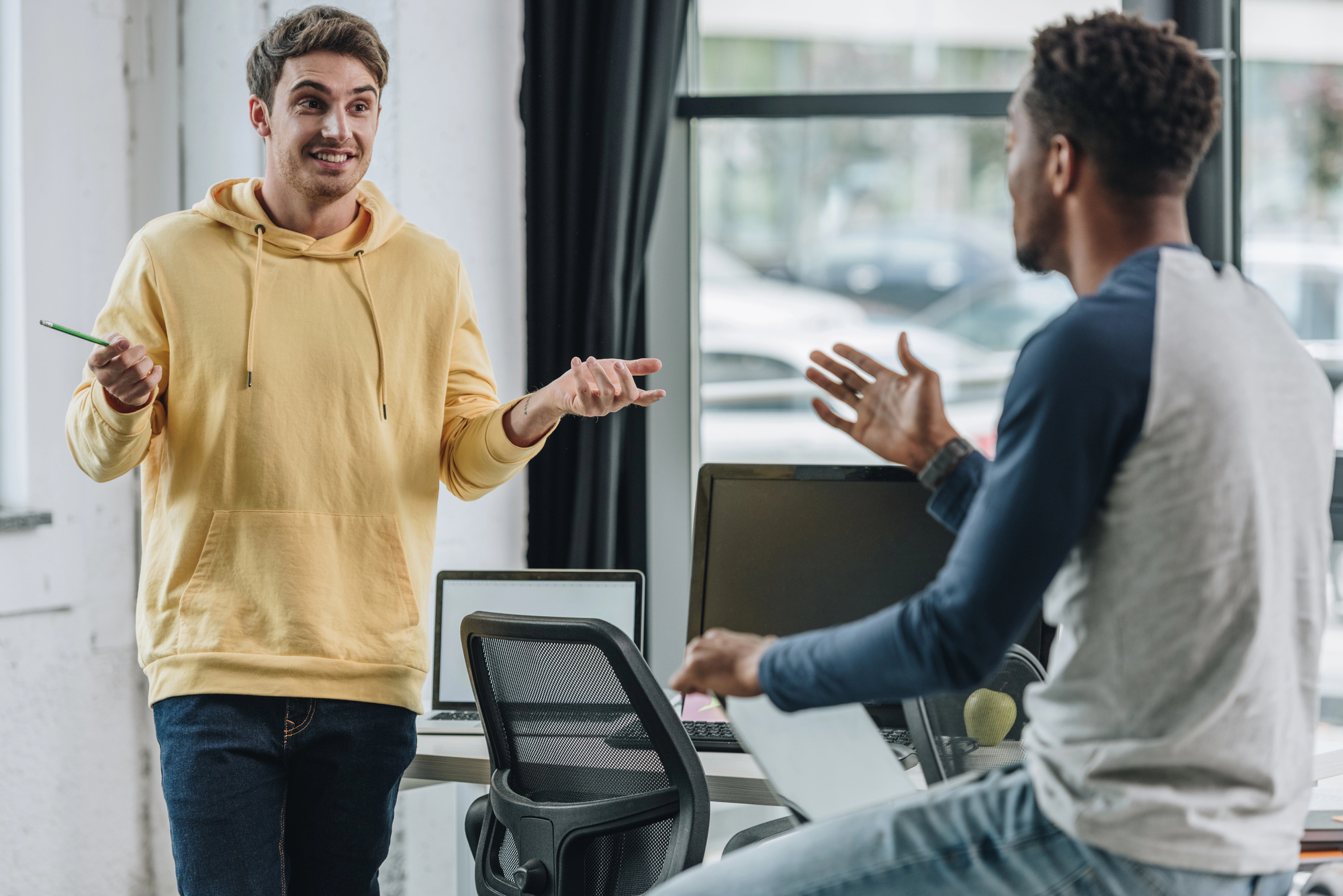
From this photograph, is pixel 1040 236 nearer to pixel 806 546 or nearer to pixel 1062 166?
pixel 1062 166

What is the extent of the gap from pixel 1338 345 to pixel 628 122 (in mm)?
1680

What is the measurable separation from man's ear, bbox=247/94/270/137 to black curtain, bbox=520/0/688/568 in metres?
0.97

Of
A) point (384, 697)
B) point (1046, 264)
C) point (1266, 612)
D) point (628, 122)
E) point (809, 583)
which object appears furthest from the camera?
point (628, 122)

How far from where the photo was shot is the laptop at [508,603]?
2.23 meters

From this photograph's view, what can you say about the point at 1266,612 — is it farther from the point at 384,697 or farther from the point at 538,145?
the point at 538,145

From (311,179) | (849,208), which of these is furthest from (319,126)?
(849,208)

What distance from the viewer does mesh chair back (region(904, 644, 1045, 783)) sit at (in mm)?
1606

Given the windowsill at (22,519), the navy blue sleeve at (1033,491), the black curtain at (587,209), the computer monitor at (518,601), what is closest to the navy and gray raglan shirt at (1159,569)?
the navy blue sleeve at (1033,491)

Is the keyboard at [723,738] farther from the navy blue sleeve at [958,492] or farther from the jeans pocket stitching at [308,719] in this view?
the navy blue sleeve at [958,492]

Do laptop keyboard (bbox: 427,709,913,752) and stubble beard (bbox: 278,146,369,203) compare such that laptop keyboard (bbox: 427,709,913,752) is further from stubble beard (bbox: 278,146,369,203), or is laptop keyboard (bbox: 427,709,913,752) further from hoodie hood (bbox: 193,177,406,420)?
stubble beard (bbox: 278,146,369,203)

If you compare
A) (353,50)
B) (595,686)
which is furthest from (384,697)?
(353,50)

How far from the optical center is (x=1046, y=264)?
106cm

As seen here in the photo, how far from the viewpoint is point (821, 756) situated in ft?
3.86

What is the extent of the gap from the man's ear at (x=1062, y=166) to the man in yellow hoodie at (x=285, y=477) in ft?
2.53
